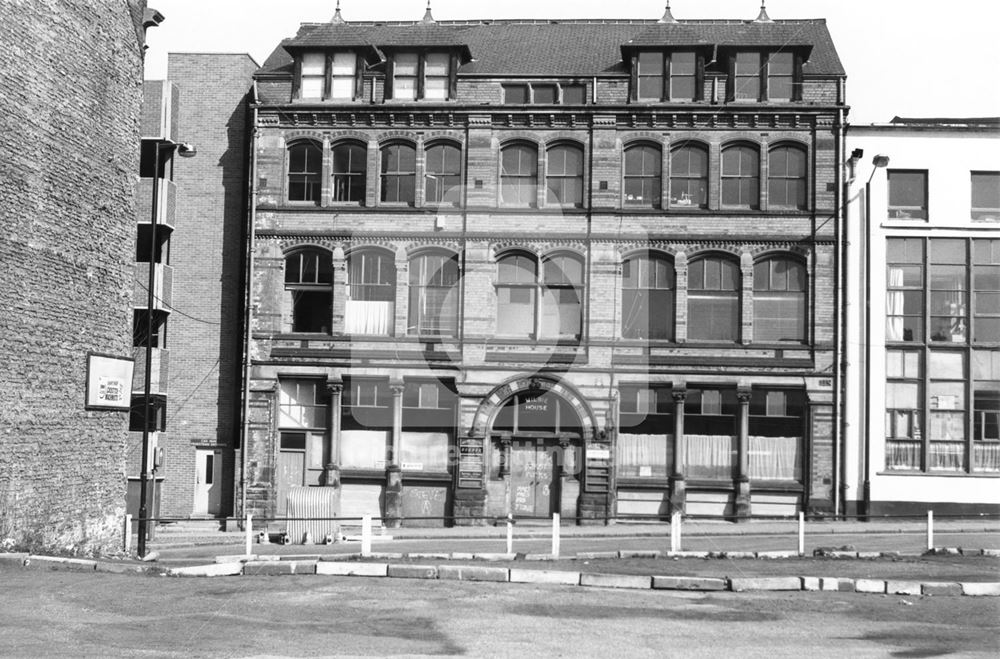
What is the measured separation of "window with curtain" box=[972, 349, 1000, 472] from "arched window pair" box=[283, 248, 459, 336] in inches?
612

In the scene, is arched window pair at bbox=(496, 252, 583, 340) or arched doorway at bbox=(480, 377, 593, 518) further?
arched window pair at bbox=(496, 252, 583, 340)

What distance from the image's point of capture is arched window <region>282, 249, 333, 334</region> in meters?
37.1

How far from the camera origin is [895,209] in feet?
118

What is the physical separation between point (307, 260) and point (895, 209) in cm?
1779

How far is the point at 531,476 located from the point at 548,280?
5922 millimetres

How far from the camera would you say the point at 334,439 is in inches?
1430

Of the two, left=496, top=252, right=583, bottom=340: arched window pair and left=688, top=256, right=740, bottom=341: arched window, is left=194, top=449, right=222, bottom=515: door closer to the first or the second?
left=496, top=252, right=583, bottom=340: arched window pair

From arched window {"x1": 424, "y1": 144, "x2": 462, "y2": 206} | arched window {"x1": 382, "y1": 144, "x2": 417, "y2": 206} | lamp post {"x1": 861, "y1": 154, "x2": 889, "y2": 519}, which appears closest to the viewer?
lamp post {"x1": 861, "y1": 154, "x2": 889, "y2": 519}

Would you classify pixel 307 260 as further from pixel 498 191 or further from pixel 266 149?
pixel 498 191

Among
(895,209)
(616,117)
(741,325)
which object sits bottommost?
(741,325)

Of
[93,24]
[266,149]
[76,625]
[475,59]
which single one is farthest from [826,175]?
[76,625]

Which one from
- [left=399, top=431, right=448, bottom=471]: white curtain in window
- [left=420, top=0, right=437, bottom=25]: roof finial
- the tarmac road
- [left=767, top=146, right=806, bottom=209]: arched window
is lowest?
the tarmac road

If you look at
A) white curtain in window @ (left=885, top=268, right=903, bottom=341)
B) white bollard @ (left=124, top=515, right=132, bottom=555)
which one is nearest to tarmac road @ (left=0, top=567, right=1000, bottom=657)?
white bollard @ (left=124, top=515, right=132, bottom=555)

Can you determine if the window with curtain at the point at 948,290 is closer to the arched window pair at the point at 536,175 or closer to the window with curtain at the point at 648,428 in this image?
the window with curtain at the point at 648,428
